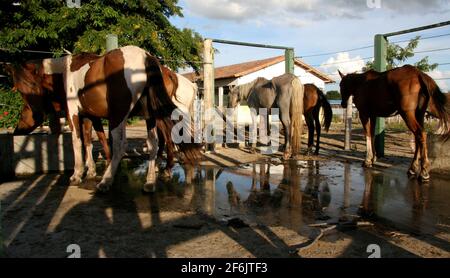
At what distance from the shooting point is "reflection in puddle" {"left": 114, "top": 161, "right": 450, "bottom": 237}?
4160mm

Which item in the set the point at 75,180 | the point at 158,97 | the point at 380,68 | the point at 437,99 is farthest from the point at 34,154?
the point at 380,68

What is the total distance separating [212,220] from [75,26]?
38.6ft

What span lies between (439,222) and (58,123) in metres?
7.07

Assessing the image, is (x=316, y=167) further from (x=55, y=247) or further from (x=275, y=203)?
(x=55, y=247)

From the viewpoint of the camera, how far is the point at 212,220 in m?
3.98

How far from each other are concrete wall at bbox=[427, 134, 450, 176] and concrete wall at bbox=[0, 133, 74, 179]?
7171mm

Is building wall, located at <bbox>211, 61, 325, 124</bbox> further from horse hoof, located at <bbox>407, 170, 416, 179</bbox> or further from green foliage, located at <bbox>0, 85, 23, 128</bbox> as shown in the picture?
horse hoof, located at <bbox>407, 170, 416, 179</bbox>

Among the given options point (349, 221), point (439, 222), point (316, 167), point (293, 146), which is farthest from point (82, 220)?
point (293, 146)

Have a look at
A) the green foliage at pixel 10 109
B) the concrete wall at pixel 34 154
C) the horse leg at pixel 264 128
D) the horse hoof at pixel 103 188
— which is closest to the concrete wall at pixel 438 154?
the horse leg at pixel 264 128

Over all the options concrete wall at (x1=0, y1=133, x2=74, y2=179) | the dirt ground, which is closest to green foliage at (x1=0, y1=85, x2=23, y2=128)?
concrete wall at (x1=0, y1=133, x2=74, y2=179)

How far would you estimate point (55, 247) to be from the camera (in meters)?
3.10

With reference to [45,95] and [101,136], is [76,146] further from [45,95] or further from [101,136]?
[45,95]

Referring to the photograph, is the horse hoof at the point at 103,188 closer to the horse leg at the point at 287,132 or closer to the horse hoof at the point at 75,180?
the horse hoof at the point at 75,180

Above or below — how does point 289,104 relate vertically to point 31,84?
below
